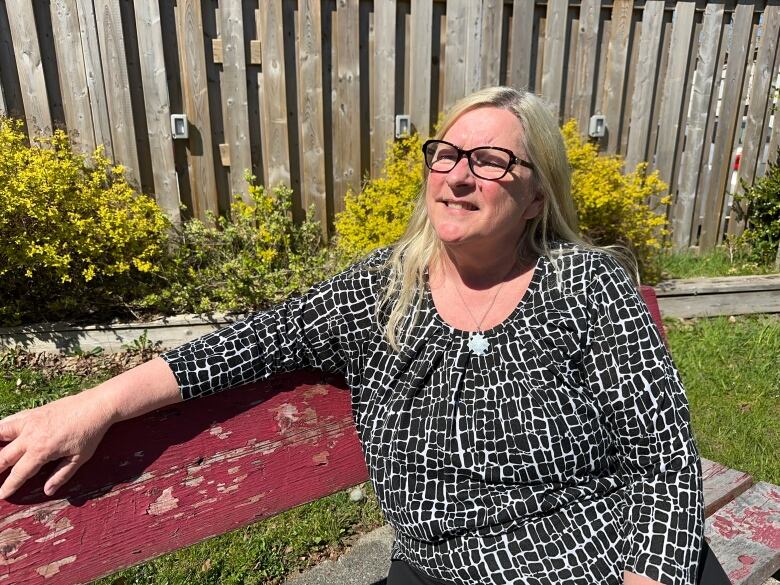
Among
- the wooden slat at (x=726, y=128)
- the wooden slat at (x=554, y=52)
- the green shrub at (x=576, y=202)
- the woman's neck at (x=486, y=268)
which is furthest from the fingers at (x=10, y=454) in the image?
the wooden slat at (x=726, y=128)

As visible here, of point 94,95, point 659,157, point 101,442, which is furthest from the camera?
point 659,157

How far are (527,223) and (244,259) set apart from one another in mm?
2721

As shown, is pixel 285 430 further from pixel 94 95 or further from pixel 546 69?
pixel 546 69

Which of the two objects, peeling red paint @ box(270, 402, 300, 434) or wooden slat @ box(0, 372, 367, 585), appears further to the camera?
peeling red paint @ box(270, 402, 300, 434)

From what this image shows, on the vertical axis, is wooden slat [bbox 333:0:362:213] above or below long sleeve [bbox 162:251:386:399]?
above

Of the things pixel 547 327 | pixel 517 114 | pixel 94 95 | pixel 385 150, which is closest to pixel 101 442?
pixel 547 327

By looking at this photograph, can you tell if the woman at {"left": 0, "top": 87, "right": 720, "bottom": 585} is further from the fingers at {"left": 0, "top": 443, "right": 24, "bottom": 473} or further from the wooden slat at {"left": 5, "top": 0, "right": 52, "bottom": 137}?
the wooden slat at {"left": 5, "top": 0, "right": 52, "bottom": 137}

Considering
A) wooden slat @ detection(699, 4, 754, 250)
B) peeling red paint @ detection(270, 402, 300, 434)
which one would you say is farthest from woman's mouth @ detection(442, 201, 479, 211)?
wooden slat @ detection(699, 4, 754, 250)

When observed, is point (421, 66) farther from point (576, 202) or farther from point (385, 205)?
point (576, 202)

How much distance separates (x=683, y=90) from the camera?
528cm

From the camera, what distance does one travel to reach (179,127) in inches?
171

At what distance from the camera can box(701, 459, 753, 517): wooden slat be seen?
2.11m

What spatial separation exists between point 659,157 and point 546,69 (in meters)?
1.34

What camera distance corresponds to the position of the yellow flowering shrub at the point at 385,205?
4203 mm
